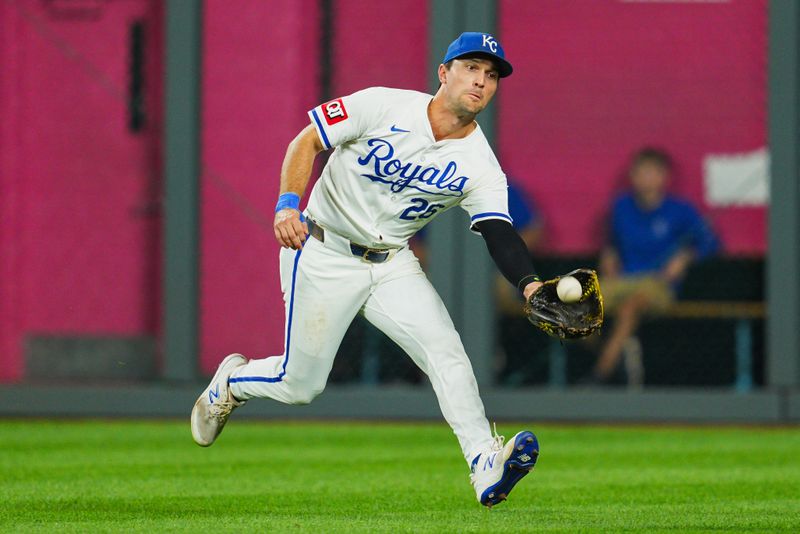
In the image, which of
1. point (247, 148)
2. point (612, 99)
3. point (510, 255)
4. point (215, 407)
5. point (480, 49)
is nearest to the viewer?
point (510, 255)

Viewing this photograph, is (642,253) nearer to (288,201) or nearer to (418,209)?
(418,209)

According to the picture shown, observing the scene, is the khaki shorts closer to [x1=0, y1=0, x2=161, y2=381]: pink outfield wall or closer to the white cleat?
[x1=0, y1=0, x2=161, y2=381]: pink outfield wall

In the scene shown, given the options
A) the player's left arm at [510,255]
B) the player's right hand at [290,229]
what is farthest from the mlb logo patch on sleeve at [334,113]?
the player's left arm at [510,255]

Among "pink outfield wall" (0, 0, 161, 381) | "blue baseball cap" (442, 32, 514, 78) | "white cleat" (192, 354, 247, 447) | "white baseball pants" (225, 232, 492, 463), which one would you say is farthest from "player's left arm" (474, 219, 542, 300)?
"pink outfield wall" (0, 0, 161, 381)

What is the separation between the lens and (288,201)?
5.24 meters

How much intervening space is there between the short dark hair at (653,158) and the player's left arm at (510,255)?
→ 467cm

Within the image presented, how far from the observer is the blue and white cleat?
4996 millimetres

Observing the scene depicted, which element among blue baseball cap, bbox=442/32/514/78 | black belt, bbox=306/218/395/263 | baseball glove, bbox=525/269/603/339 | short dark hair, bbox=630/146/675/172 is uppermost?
blue baseball cap, bbox=442/32/514/78

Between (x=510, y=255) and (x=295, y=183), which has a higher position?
(x=295, y=183)

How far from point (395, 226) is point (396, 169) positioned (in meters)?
0.26

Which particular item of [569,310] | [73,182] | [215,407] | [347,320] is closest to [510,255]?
[569,310]

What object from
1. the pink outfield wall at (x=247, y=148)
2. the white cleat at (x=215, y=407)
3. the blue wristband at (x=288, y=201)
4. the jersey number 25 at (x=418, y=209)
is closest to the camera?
the blue wristband at (x=288, y=201)

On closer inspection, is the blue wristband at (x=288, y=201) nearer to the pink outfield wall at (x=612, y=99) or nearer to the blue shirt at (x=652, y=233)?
the pink outfield wall at (x=612, y=99)

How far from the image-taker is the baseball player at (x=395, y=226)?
5.35m
